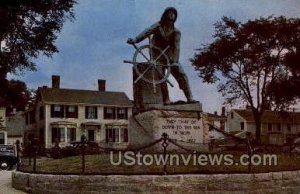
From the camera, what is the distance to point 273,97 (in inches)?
1391

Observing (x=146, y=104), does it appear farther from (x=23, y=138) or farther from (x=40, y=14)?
(x=23, y=138)

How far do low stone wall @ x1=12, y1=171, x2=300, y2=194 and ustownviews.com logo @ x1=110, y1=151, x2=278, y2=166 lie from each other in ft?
2.04

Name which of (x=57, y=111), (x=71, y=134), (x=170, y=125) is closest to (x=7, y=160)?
(x=170, y=125)

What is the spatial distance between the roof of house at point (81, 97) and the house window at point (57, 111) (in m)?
0.68

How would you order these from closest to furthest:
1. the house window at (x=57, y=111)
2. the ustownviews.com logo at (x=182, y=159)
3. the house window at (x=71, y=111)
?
the ustownviews.com logo at (x=182, y=159) < the house window at (x=57, y=111) < the house window at (x=71, y=111)

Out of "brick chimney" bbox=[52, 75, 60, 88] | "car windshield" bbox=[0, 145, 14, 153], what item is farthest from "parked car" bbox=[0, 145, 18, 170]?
"brick chimney" bbox=[52, 75, 60, 88]

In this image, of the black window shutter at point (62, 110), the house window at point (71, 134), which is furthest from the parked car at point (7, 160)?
the black window shutter at point (62, 110)

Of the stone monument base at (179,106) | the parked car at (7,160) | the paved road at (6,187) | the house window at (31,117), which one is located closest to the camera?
the paved road at (6,187)

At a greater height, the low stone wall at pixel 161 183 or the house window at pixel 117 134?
the house window at pixel 117 134

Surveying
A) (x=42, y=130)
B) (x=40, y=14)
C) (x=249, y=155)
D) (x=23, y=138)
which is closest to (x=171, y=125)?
(x=249, y=155)

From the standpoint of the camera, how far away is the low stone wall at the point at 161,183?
11.5m

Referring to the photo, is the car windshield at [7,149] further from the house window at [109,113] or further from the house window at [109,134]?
the house window at [109,113]

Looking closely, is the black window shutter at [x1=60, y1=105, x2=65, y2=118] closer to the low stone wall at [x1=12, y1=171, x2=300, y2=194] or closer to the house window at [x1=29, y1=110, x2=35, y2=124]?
the house window at [x1=29, y1=110, x2=35, y2=124]

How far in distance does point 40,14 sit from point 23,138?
46940 millimetres
